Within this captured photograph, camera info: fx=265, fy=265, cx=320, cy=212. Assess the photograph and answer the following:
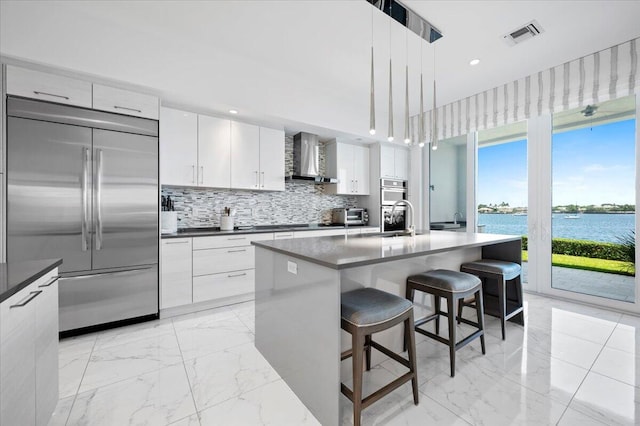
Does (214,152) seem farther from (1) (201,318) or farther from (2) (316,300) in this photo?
(2) (316,300)

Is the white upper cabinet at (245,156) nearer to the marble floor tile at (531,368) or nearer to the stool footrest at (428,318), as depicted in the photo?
the stool footrest at (428,318)

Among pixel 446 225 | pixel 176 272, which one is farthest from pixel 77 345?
pixel 446 225

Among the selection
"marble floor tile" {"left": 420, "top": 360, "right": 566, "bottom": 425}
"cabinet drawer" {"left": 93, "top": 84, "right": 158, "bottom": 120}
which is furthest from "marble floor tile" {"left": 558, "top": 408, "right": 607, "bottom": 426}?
"cabinet drawer" {"left": 93, "top": 84, "right": 158, "bottom": 120}

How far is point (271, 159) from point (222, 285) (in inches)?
71.2

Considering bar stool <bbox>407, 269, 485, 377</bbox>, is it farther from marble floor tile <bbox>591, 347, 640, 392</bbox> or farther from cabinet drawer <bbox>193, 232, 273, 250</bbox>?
cabinet drawer <bbox>193, 232, 273, 250</bbox>

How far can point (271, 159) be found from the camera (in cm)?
379


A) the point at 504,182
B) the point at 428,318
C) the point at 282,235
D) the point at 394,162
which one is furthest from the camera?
the point at 394,162

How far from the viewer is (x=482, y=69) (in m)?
3.29

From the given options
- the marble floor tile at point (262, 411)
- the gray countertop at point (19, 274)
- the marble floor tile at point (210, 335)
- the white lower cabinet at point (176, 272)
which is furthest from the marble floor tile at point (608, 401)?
the white lower cabinet at point (176, 272)

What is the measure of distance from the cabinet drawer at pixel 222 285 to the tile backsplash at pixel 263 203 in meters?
0.84

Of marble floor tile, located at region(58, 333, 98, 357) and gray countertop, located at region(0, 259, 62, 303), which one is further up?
gray countertop, located at region(0, 259, 62, 303)

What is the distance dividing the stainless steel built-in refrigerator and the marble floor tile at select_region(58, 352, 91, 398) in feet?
1.53

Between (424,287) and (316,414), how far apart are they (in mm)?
1090

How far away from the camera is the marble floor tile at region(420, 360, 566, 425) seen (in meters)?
1.46
